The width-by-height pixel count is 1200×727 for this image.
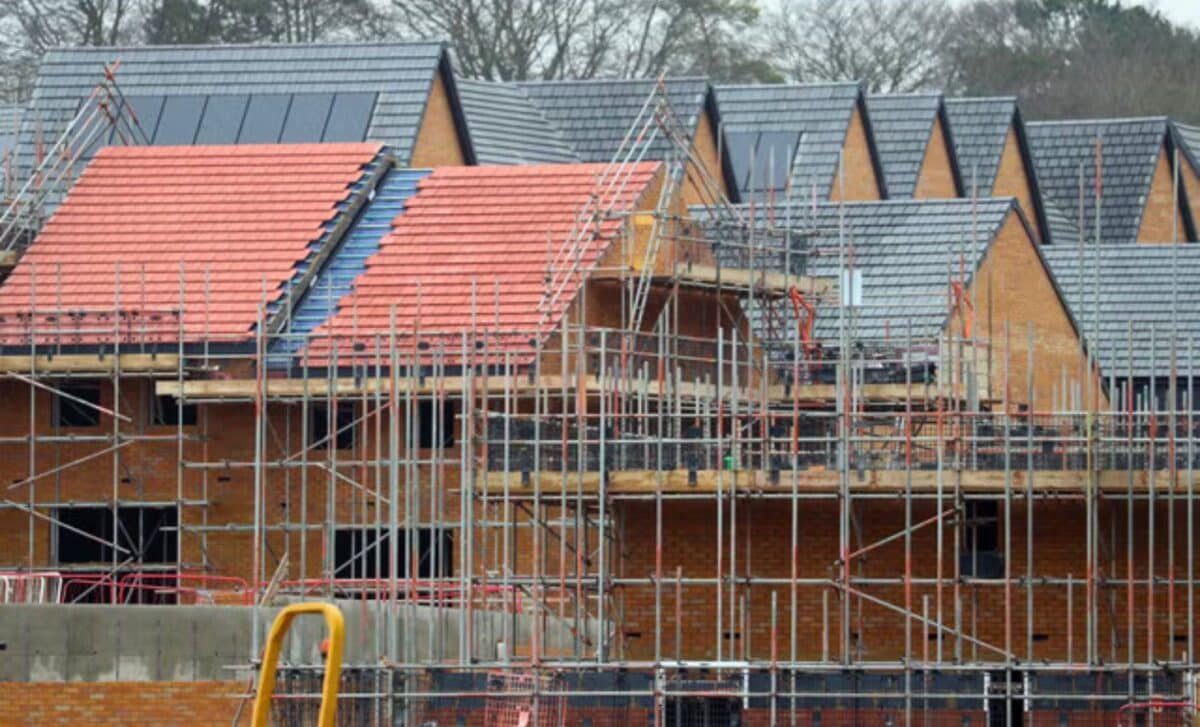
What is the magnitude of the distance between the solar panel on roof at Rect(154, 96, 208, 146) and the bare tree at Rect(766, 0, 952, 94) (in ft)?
134

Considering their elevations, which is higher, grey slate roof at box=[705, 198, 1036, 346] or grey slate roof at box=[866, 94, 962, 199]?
grey slate roof at box=[866, 94, 962, 199]

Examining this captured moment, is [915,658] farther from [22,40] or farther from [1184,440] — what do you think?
[22,40]

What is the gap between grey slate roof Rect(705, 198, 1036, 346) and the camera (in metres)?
48.5

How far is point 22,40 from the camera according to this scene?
271 ft

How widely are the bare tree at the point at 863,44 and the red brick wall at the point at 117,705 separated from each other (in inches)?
2260

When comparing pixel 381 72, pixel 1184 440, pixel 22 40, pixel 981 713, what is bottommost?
pixel 981 713

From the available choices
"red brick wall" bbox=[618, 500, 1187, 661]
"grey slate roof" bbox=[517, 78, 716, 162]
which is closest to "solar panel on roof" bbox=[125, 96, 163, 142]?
"grey slate roof" bbox=[517, 78, 716, 162]

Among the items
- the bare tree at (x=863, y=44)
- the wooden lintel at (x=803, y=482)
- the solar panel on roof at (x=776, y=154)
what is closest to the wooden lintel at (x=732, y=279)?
the wooden lintel at (x=803, y=482)

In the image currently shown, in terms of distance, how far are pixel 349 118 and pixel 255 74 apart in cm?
204

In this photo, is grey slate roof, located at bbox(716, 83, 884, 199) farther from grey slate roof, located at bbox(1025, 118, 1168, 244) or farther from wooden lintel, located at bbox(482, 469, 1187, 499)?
wooden lintel, located at bbox(482, 469, 1187, 499)

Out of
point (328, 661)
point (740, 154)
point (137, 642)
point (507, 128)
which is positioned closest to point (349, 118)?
point (507, 128)

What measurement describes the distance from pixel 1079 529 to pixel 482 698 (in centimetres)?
577

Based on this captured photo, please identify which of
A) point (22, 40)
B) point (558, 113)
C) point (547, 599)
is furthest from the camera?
point (22, 40)

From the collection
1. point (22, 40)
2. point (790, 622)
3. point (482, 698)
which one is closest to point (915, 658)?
point (790, 622)
